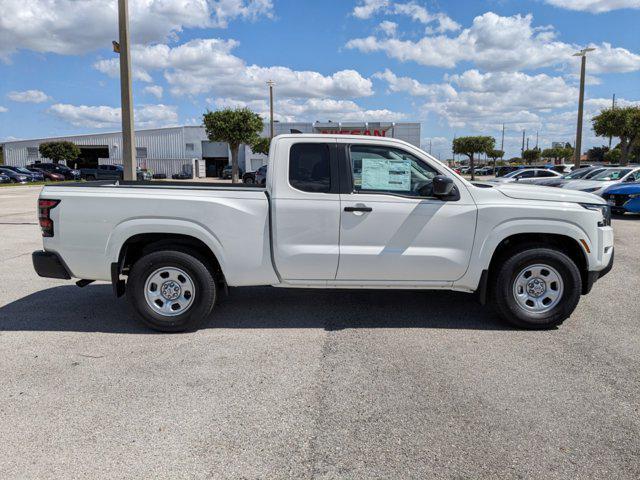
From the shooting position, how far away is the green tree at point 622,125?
30.3m

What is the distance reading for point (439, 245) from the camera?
496cm

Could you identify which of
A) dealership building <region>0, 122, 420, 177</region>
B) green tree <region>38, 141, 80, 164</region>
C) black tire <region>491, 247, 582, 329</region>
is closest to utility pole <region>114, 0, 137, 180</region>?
black tire <region>491, 247, 582, 329</region>

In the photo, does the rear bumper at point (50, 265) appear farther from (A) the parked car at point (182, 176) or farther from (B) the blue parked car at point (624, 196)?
(A) the parked car at point (182, 176)

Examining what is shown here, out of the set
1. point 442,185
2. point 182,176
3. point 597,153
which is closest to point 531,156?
point 597,153

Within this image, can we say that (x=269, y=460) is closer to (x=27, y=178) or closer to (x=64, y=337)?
(x=64, y=337)

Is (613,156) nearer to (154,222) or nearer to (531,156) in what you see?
(531,156)

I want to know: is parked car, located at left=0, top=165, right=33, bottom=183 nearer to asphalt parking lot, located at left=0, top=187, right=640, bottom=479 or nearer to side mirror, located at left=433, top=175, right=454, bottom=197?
asphalt parking lot, located at left=0, top=187, right=640, bottom=479

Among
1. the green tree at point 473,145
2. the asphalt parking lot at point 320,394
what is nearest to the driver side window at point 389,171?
the asphalt parking lot at point 320,394

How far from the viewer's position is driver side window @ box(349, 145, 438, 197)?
5.00m

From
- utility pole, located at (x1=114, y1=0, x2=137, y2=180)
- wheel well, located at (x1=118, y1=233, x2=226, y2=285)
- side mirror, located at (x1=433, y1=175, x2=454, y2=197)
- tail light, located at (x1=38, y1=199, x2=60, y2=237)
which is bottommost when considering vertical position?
wheel well, located at (x1=118, y1=233, x2=226, y2=285)

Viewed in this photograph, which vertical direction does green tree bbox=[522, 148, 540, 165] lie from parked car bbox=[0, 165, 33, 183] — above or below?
above

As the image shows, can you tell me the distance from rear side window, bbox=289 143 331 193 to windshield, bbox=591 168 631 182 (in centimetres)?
1542

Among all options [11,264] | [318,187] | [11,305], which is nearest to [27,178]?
[11,264]

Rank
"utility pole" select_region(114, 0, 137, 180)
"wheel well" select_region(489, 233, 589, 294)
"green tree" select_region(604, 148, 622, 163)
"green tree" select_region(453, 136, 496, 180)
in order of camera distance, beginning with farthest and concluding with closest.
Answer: "green tree" select_region(604, 148, 622, 163)
"green tree" select_region(453, 136, 496, 180)
"utility pole" select_region(114, 0, 137, 180)
"wheel well" select_region(489, 233, 589, 294)
